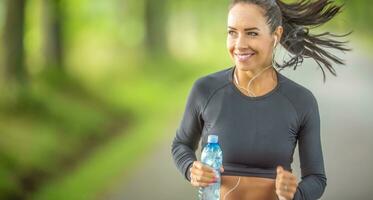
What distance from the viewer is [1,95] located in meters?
3.09

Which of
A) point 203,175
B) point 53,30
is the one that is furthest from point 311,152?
point 53,30

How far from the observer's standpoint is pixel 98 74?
10.2ft

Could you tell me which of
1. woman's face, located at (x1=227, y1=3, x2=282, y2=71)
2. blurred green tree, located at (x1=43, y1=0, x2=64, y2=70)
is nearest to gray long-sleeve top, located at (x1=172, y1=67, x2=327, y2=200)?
woman's face, located at (x1=227, y1=3, x2=282, y2=71)

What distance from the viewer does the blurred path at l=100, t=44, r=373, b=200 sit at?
10.3ft

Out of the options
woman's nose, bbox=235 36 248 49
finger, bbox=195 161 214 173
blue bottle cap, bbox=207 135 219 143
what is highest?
woman's nose, bbox=235 36 248 49

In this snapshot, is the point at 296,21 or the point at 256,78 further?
the point at 296,21

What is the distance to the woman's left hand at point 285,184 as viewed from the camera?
1.56 m

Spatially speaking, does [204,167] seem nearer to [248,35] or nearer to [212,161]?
[212,161]

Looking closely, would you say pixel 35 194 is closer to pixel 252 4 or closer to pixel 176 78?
pixel 176 78

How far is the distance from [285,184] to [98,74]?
1.73 metres

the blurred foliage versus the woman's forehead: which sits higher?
the woman's forehead

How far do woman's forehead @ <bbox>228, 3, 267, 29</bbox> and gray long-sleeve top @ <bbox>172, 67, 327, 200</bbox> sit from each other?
19cm

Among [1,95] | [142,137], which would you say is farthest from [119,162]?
[1,95]

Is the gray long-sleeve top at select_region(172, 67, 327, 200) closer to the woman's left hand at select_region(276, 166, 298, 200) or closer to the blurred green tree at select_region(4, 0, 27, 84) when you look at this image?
the woman's left hand at select_region(276, 166, 298, 200)
